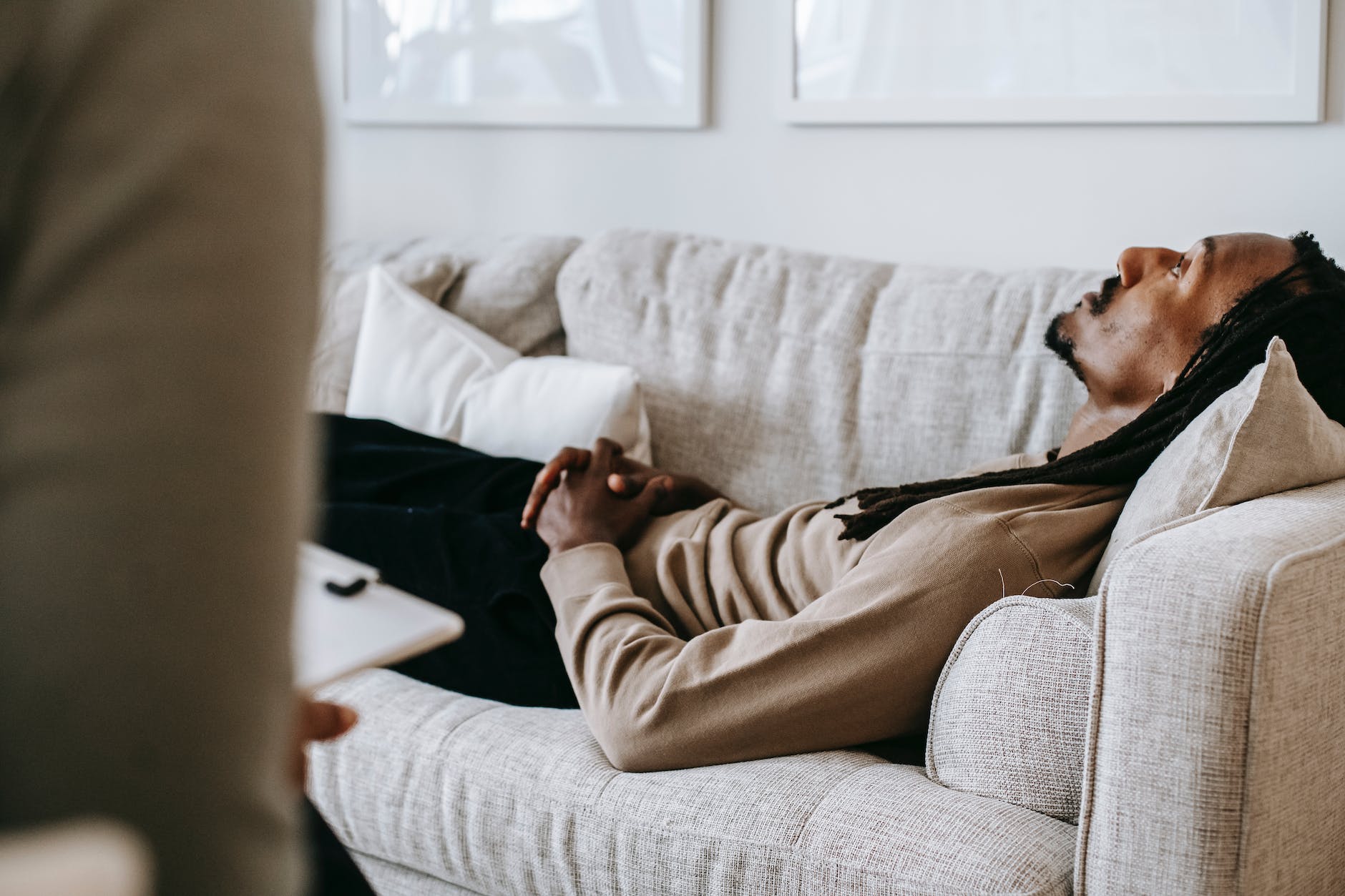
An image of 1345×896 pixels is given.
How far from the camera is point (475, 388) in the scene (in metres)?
2.06

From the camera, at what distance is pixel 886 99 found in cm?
219

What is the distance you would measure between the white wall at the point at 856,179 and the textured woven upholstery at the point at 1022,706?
3.72 ft

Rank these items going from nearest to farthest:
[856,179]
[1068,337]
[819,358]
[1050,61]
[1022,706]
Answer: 1. [1022,706]
2. [1068,337]
3. [819,358]
4. [1050,61]
5. [856,179]

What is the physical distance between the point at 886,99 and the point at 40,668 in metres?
2.12

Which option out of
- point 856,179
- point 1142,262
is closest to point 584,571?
point 1142,262

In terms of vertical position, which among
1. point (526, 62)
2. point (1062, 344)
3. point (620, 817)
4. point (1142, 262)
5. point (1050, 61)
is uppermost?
point (526, 62)

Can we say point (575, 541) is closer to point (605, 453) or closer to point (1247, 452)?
point (605, 453)

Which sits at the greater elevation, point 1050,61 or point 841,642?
point 1050,61

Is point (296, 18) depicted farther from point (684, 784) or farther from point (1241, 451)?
point (1241, 451)

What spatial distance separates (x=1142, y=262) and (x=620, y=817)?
3.40ft

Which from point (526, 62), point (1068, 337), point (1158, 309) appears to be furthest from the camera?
point (526, 62)

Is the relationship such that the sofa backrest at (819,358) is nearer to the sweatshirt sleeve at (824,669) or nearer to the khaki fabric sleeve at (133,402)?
the sweatshirt sleeve at (824,669)

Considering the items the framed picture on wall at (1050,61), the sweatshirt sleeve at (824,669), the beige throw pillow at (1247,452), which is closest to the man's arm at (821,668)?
the sweatshirt sleeve at (824,669)

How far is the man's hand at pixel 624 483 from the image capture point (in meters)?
1.70
